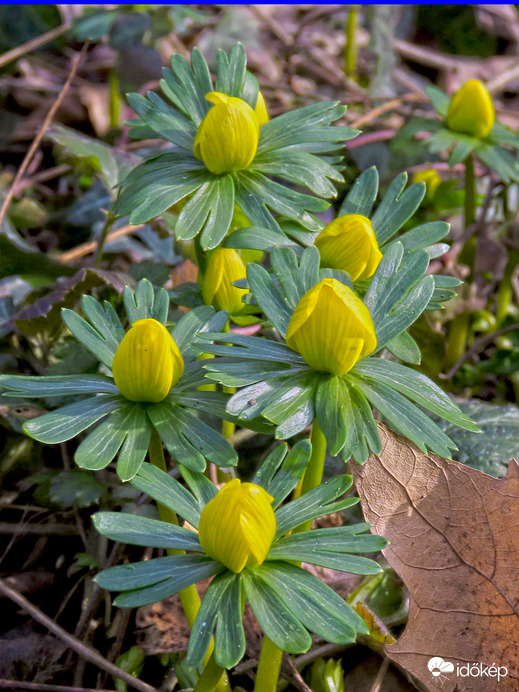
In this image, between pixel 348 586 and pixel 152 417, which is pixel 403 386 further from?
pixel 348 586

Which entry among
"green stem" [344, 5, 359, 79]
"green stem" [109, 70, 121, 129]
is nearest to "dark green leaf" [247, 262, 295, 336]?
"green stem" [109, 70, 121, 129]

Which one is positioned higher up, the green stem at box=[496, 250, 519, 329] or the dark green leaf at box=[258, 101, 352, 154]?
the dark green leaf at box=[258, 101, 352, 154]

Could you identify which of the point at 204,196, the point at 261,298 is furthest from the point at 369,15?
the point at 261,298

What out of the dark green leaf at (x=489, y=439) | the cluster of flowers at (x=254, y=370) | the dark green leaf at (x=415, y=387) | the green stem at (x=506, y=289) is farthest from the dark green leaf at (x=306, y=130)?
the green stem at (x=506, y=289)

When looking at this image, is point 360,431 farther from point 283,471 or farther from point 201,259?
point 201,259

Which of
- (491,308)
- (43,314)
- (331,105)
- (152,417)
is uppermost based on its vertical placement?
(331,105)

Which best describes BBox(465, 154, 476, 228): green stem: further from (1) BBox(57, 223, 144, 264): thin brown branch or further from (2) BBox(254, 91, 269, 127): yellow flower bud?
(1) BBox(57, 223, 144, 264): thin brown branch
